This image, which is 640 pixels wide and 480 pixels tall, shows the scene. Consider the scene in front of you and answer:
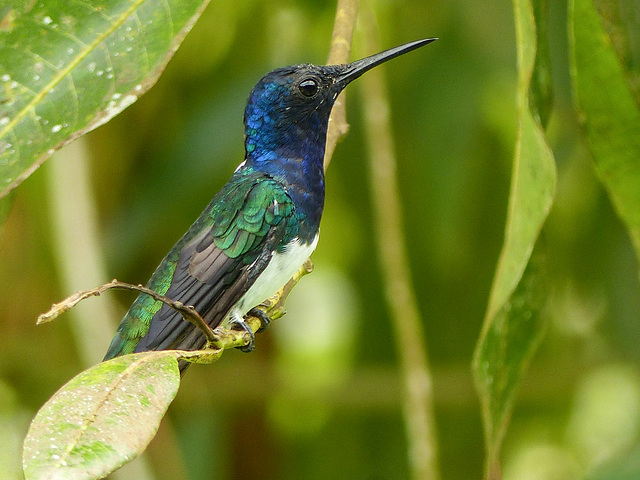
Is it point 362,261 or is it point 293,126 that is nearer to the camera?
point 293,126

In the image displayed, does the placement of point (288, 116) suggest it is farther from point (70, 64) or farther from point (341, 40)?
point (70, 64)

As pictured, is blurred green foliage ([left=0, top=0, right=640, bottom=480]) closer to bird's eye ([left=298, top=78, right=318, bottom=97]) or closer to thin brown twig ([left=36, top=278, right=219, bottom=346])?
bird's eye ([left=298, top=78, right=318, bottom=97])

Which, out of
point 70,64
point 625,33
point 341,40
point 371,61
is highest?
point 70,64

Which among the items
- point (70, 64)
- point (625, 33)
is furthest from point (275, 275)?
point (625, 33)

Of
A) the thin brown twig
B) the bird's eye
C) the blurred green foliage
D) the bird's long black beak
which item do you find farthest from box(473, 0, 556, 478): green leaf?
the blurred green foliage

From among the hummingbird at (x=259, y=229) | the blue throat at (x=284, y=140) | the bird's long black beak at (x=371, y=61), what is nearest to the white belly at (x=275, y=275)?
the hummingbird at (x=259, y=229)

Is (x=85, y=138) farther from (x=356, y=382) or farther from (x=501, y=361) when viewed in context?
(x=501, y=361)
